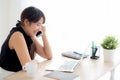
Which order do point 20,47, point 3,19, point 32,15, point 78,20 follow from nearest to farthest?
point 20,47, point 32,15, point 78,20, point 3,19

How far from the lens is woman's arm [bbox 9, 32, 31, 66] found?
5.80 ft

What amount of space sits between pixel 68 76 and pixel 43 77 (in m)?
0.17

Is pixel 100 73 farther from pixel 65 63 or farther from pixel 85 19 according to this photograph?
pixel 85 19

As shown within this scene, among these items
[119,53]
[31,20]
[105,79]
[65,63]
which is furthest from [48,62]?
[105,79]

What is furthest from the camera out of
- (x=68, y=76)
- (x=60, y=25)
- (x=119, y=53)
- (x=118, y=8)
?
(x=60, y=25)

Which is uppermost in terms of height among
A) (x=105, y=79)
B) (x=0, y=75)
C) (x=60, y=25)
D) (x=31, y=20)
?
(x=31, y=20)

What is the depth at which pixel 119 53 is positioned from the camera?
2.29 m

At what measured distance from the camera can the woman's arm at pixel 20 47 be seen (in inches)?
69.6

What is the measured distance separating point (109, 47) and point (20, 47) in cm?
77

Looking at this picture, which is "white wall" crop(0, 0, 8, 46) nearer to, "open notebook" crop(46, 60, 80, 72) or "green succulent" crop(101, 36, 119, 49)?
"open notebook" crop(46, 60, 80, 72)

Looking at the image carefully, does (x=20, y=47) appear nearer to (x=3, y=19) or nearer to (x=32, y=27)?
(x=32, y=27)

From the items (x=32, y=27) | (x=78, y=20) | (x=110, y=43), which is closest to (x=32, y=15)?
(x=32, y=27)

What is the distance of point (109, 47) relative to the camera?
79.4 inches

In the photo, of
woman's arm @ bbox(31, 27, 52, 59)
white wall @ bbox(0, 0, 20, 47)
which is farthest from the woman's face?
white wall @ bbox(0, 0, 20, 47)
